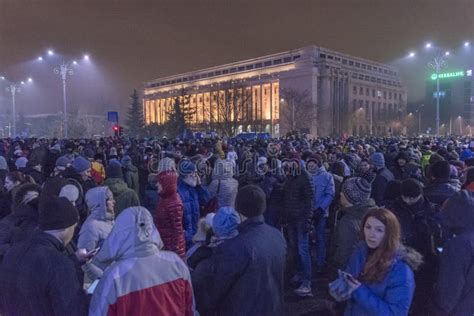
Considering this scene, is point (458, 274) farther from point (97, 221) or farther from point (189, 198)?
point (189, 198)

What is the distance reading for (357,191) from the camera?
4332 millimetres

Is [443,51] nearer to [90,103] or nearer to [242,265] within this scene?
[242,265]

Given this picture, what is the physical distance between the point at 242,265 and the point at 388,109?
10392 centimetres

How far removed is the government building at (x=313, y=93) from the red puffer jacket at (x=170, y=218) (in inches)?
2651

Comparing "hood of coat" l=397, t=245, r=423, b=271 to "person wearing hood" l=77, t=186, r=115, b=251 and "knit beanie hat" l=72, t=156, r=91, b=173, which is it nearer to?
"person wearing hood" l=77, t=186, r=115, b=251

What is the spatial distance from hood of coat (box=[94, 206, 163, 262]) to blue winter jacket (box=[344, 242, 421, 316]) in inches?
54.3

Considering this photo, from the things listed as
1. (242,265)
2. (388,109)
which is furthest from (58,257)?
(388,109)

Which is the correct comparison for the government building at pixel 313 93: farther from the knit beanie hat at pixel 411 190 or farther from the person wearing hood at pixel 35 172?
the knit beanie hat at pixel 411 190

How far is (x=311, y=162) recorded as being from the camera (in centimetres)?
736

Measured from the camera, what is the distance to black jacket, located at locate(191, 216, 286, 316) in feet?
9.88

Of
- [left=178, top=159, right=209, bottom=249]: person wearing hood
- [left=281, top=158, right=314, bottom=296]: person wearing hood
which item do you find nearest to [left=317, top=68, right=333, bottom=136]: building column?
[left=281, top=158, right=314, bottom=296]: person wearing hood

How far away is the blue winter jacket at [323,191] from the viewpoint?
706cm

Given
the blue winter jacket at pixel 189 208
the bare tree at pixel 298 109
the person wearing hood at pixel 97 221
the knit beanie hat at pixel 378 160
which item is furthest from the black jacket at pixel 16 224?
the bare tree at pixel 298 109

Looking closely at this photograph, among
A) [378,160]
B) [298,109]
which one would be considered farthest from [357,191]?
[298,109]
